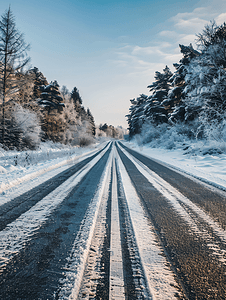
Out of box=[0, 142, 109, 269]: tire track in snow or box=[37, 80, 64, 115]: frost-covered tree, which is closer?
box=[0, 142, 109, 269]: tire track in snow

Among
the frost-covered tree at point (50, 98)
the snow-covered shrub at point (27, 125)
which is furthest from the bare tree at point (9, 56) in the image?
the frost-covered tree at point (50, 98)

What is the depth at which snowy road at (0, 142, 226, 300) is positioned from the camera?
121cm

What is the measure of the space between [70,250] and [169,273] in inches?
39.9

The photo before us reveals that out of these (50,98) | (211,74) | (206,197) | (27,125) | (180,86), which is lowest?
(206,197)

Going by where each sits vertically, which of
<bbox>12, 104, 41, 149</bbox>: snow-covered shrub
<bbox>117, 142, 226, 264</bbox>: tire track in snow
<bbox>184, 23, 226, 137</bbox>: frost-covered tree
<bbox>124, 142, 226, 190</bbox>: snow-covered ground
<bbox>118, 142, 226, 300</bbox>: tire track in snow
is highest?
<bbox>184, 23, 226, 137</bbox>: frost-covered tree

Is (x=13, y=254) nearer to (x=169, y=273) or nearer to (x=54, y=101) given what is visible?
(x=169, y=273)

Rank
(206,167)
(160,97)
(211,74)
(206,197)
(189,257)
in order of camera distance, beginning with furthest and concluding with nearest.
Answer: (160,97), (211,74), (206,167), (206,197), (189,257)

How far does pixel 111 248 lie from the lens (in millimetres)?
1683

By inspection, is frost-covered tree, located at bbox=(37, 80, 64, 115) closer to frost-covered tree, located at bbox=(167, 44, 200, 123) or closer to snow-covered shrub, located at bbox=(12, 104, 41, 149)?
snow-covered shrub, located at bbox=(12, 104, 41, 149)

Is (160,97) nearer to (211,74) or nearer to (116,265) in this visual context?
(211,74)

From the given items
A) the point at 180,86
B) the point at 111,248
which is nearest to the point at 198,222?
the point at 111,248

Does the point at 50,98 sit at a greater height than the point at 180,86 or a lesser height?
greater

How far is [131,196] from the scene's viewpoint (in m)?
3.40

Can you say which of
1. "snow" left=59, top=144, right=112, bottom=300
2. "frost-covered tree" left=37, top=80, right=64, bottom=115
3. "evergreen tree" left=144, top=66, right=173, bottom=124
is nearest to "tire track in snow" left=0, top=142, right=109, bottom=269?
"snow" left=59, top=144, right=112, bottom=300
